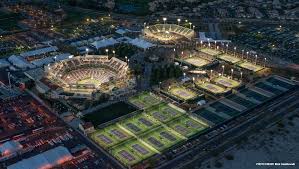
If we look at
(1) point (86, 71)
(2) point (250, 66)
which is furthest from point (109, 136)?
(2) point (250, 66)

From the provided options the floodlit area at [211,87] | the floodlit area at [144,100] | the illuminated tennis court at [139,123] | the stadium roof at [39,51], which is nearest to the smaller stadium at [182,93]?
the floodlit area at [211,87]

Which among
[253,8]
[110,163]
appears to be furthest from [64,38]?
[253,8]

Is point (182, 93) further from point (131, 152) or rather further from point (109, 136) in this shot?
point (131, 152)

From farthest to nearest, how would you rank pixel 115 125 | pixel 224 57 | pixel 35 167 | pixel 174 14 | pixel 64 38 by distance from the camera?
pixel 174 14 → pixel 64 38 → pixel 224 57 → pixel 115 125 → pixel 35 167

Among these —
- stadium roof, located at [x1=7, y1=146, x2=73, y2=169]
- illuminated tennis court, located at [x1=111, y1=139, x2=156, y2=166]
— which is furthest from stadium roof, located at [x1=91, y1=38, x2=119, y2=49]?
stadium roof, located at [x1=7, y1=146, x2=73, y2=169]

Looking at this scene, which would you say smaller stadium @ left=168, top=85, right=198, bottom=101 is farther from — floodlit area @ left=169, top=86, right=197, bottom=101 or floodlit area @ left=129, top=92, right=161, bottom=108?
floodlit area @ left=129, top=92, right=161, bottom=108

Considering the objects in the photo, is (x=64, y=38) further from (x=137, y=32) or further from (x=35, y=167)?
(x=35, y=167)
